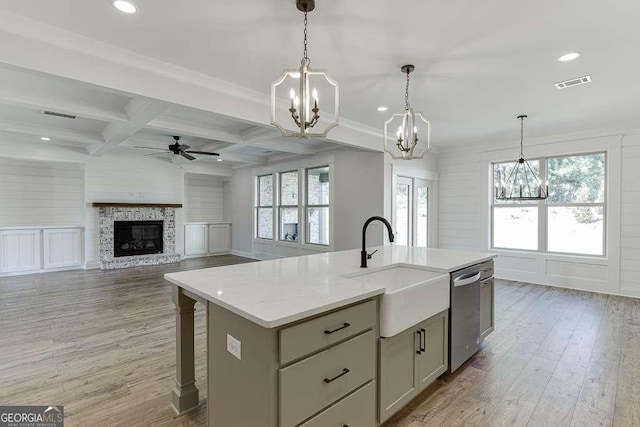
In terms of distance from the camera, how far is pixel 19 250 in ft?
21.2

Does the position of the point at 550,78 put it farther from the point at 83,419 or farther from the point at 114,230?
the point at 114,230

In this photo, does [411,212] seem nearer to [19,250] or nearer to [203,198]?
[203,198]

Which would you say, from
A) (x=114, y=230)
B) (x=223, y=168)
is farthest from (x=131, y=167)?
(x=223, y=168)

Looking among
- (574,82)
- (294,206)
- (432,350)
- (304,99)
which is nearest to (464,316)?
(432,350)

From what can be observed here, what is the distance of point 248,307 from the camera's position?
4.57 ft

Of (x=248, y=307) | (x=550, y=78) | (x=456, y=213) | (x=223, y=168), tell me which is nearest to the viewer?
(x=248, y=307)

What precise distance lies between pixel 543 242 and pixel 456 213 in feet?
5.42

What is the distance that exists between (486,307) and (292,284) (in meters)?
2.21

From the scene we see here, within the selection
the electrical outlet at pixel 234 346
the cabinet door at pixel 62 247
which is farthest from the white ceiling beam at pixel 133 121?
the electrical outlet at pixel 234 346

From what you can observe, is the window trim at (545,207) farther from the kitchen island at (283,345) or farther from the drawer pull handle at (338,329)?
the drawer pull handle at (338,329)

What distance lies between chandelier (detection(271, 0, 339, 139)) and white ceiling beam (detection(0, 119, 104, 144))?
3.82m

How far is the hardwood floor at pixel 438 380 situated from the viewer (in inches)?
83.7

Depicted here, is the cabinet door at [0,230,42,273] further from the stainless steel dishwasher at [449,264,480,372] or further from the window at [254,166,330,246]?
the stainless steel dishwasher at [449,264,480,372]

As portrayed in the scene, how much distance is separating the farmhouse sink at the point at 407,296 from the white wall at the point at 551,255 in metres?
4.55
